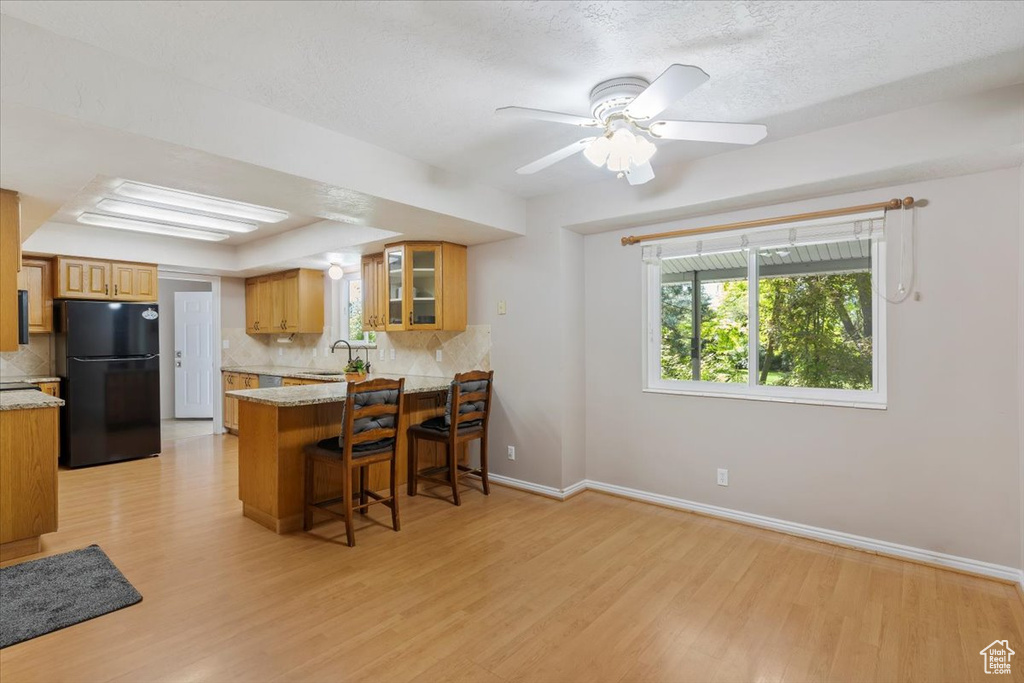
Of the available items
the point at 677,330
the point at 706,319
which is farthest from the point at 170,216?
the point at 706,319

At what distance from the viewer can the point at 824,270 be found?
10.3 feet

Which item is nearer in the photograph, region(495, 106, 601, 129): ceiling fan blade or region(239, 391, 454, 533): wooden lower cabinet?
region(495, 106, 601, 129): ceiling fan blade

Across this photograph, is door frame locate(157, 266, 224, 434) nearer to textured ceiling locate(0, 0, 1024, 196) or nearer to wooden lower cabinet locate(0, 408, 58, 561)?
wooden lower cabinet locate(0, 408, 58, 561)

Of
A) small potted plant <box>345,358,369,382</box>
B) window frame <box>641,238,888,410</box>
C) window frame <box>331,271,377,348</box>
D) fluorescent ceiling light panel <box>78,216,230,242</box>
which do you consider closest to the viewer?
window frame <box>641,238,888,410</box>

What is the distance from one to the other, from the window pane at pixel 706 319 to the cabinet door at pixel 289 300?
438 centimetres

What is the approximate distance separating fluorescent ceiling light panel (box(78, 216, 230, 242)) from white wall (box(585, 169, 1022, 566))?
4817 mm

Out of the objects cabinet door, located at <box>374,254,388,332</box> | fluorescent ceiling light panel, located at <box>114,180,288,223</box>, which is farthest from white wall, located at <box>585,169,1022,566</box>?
fluorescent ceiling light panel, located at <box>114,180,288,223</box>

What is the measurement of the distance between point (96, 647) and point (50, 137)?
2112mm

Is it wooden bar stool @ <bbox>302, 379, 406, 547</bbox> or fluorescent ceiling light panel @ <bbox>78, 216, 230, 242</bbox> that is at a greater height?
fluorescent ceiling light panel @ <bbox>78, 216, 230, 242</bbox>

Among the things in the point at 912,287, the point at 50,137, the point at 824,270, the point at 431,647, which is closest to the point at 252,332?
the point at 50,137

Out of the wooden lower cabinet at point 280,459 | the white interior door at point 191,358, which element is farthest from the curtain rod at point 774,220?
the white interior door at point 191,358

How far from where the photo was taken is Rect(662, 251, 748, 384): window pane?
349cm

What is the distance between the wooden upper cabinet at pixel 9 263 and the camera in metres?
2.83

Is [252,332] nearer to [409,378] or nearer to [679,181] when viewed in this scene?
[409,378]
